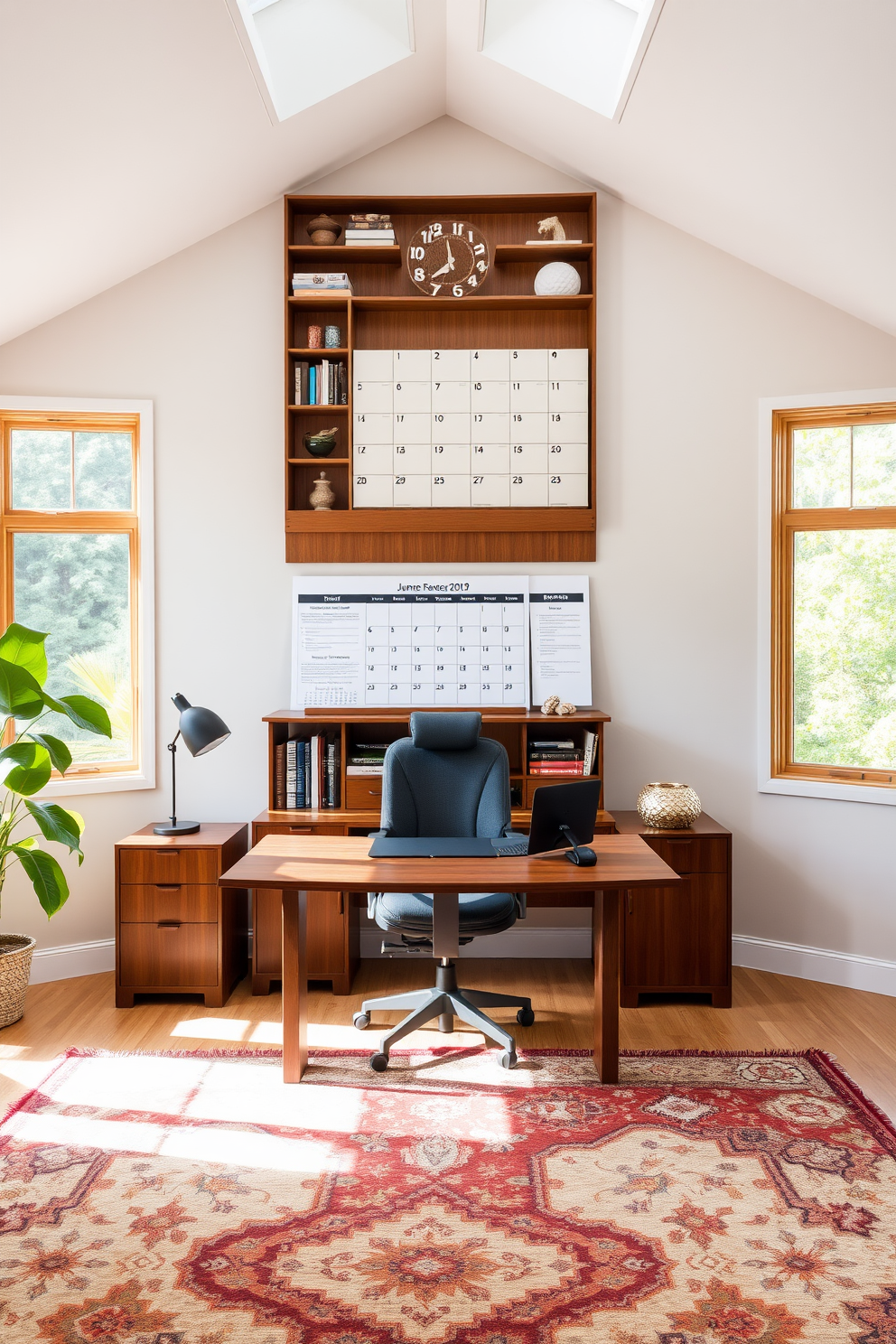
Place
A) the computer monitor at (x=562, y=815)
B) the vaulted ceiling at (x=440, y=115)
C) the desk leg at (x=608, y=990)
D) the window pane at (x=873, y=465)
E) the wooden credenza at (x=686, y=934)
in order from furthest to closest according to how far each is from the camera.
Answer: the window pane at (x=873, y=465)
the wooden credenza at (x=686, y=934)
the desk leg at (x=608, y=990)
the computer monitor at (x=562, y=815)
the vaulted ceiling at (x=440, y=115)

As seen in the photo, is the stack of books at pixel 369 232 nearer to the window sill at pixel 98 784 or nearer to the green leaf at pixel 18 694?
the green leaf at pixel 18 694

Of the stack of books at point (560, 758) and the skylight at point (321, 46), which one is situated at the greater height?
the skylight at point (321, 46)

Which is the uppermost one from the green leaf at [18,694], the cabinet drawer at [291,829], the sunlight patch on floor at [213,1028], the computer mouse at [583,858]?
the green leaf at [18,694]

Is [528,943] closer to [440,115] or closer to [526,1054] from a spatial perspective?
[526,1054]

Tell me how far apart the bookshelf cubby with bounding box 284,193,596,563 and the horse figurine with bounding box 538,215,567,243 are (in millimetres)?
53

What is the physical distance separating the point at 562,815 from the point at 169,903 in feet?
5.82

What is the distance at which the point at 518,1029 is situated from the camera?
3.59 meters

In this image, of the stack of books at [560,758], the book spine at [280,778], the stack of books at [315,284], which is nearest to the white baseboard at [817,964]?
the stack of books at [560,758]

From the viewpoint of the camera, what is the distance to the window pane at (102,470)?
435 centimetres

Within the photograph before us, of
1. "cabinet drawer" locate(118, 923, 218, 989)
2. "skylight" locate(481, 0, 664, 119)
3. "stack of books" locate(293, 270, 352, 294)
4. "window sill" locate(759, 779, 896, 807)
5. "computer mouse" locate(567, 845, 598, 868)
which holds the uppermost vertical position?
"skylight" locate(481, 0, 664, 119)

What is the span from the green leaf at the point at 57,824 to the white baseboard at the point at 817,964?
282cm

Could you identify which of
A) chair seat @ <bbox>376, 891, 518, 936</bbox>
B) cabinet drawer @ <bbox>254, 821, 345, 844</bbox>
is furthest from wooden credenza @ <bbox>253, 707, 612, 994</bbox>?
chair seat @ <bbox>376, 891, 518, 936</bbox>

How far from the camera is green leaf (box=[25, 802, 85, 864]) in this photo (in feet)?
11.5

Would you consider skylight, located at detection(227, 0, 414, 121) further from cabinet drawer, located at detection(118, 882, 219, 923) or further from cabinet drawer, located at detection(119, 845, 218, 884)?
cabinet drawer, located at detection(118, 882, 219, 923)
